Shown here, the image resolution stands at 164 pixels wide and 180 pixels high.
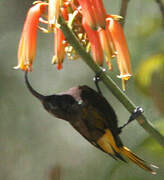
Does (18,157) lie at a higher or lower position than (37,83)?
lower

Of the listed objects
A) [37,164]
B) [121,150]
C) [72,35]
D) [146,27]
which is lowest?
[37,164]

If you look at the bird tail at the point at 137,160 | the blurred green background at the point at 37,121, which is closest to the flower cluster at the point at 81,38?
the bird tail at the point at 137,160

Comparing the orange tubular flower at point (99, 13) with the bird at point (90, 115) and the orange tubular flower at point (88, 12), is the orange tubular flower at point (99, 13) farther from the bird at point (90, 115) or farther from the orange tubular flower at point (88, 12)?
the bird at point (90, 115)

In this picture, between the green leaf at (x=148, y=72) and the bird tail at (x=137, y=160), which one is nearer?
the green leaf at (x=148, y=72)

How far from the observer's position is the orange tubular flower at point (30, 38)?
7.32 ft

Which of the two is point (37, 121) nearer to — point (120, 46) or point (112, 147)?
point (112, 147)

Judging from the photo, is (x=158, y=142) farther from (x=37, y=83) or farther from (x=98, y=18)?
(x=37, y=83)

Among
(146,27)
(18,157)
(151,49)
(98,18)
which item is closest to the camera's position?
(98,18)

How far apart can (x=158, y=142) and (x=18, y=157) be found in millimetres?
4203

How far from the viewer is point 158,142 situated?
2359 mm

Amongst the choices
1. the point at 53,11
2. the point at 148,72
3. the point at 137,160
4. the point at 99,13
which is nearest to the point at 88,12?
the point at 99,13

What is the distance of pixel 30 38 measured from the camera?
7.38 ft

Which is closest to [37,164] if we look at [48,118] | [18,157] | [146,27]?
[18,157]

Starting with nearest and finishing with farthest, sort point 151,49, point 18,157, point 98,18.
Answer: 1. point 98,18
2. point 151,49
3. point 18,157
